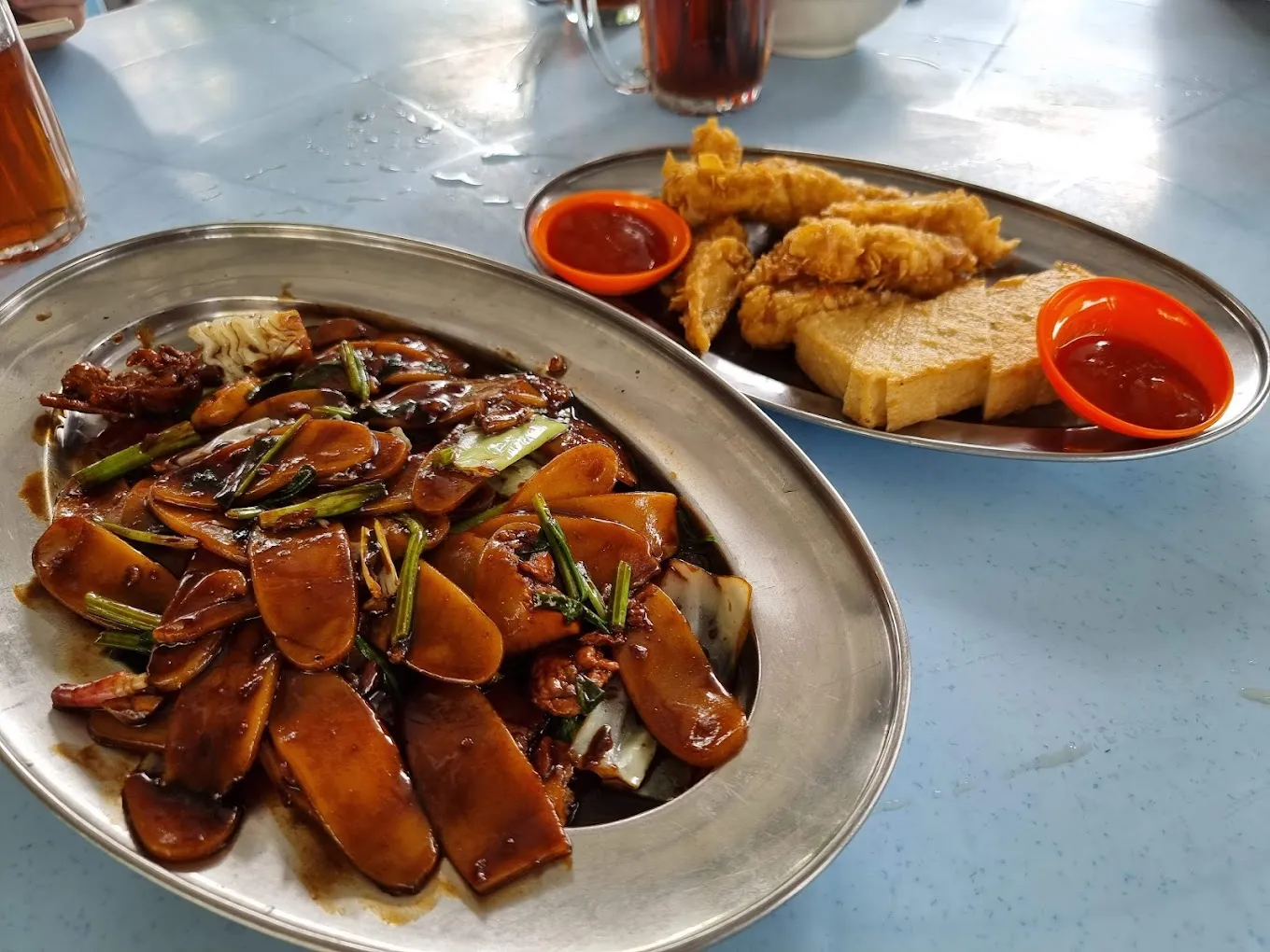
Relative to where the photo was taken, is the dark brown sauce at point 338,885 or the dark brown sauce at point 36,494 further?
the dark brown sauce at point 36,494

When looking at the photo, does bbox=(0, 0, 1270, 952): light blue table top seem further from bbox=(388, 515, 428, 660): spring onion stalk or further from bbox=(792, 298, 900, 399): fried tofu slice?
bbox=(388, 515, 428, 660): spring onion stalk

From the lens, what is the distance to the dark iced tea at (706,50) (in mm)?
3127

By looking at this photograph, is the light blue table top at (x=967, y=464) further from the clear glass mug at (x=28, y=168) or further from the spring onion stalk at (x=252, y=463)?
the spring onion stalk at (x=252, y=463)

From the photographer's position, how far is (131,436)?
5.82 feet

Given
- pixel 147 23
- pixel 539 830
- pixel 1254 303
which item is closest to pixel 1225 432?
pixel 1254 303

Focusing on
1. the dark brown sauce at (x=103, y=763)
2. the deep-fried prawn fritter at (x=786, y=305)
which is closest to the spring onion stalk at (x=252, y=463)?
the dark brown sauce at (x=103, y=763)

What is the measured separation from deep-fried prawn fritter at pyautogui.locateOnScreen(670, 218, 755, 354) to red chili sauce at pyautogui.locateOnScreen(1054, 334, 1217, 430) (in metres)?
0.83

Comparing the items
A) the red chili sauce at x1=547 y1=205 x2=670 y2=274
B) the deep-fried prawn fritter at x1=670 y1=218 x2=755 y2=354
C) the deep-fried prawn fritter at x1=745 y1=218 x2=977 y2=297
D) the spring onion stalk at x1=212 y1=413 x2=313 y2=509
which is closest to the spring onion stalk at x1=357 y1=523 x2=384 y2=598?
the spring onion stalk at x1=212 y1=413 x2=313 y2=509

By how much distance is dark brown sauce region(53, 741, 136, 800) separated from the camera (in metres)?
1.22

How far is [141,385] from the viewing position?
1.76 meters

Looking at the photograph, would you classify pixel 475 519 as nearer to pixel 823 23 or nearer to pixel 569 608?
pixel 569 608

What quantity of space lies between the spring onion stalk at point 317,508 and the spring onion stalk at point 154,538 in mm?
81

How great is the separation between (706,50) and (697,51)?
36 millimetres

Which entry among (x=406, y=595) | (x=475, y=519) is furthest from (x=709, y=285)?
(x=406, y=595)
